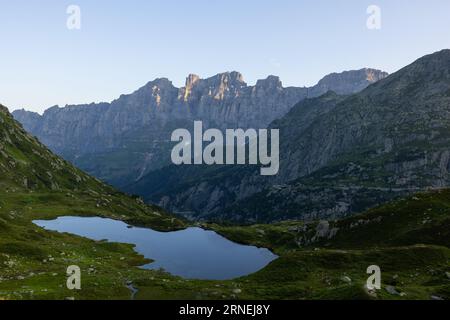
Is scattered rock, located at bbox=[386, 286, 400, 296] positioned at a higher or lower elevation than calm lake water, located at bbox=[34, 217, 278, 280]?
higher

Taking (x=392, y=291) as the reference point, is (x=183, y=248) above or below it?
below

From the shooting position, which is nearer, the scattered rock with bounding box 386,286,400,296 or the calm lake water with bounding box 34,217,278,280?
the scattered rock with bounding box 386,286,400,296

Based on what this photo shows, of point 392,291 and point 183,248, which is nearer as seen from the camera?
point 392,291

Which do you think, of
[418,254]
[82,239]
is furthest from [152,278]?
[82,239]

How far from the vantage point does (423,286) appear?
62250 millimetres

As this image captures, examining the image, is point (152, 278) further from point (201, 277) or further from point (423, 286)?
point (423, 286)

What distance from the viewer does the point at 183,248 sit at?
4788 inches

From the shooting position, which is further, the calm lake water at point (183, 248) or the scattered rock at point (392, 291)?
the calm lake water at point (183, 248)

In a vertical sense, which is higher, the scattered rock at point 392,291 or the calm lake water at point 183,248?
the scattered rock at point 392,291

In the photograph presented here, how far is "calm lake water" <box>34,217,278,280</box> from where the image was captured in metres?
94.3

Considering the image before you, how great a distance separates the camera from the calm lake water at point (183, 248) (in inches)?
3713
